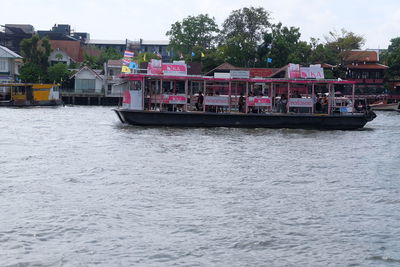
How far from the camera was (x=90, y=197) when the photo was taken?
41.3 feet

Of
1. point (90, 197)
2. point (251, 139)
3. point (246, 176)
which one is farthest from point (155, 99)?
point (90, 197)

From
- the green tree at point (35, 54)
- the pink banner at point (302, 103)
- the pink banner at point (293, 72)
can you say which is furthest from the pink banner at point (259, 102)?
the green tree at point (35, 54)

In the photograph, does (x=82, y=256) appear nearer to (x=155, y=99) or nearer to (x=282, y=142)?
(x=282, y=142)

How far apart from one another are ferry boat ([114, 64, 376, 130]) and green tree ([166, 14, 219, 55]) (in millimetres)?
55146

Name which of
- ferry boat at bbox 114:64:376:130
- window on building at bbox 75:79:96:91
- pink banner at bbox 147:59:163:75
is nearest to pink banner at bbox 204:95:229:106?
ferry boat at bbox 114:64:376:130

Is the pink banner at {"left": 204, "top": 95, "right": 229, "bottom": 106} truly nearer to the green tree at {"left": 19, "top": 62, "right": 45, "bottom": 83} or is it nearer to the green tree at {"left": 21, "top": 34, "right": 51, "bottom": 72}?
the green tree at {"left": 19, "top": 62, "right": 45, "bottom": 83}

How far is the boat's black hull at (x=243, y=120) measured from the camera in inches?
1163

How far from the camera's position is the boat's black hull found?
96.9 ft

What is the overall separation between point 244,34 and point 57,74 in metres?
21.7

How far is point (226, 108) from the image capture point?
3167cm

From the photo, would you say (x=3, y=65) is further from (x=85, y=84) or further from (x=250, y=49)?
(x=250, y=49)

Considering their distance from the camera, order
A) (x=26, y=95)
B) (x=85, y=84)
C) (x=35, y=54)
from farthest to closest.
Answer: (x=85, y=84)
(x=35, y=54)
(x=26, y=95)

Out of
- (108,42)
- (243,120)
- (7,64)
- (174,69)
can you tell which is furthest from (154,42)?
(243,120)

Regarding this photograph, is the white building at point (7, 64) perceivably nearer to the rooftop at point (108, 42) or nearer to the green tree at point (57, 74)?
the green tree at point (57, 74)
